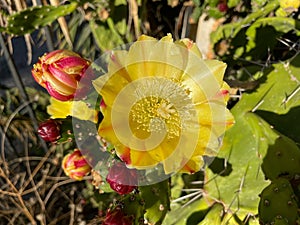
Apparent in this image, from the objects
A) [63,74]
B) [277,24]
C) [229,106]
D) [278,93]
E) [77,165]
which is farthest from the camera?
[229,106]

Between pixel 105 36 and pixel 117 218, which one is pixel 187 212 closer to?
pixel 117 218

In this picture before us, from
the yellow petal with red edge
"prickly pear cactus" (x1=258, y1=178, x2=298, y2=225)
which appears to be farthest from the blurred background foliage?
the yellow petal with red edge

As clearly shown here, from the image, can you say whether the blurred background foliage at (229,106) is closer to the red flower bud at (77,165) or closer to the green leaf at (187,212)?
the green leaf at (187,212)

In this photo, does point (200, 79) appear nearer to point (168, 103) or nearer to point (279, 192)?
point (168, 103)

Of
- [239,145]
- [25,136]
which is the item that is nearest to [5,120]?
[25,136]

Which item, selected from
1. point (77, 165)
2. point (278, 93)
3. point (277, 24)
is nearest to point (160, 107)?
point (77, 165)

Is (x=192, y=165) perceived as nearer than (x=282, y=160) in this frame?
Yes

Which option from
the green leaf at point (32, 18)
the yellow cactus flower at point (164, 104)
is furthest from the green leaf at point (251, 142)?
the green leaf at point (32, 18)
